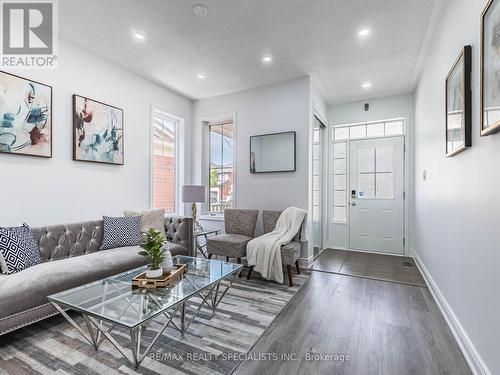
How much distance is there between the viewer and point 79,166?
3.01 metres

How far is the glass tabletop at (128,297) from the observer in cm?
143

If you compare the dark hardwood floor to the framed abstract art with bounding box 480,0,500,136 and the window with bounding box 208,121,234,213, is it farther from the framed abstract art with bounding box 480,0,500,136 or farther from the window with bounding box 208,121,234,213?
the window with bounding box 208,121,234,213

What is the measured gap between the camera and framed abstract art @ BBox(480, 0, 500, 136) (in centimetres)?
126

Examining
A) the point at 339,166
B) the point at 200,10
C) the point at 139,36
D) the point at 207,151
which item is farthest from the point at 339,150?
the point at 139,36

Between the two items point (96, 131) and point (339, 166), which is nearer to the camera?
point (96, 131)

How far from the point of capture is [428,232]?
2984 millimetres

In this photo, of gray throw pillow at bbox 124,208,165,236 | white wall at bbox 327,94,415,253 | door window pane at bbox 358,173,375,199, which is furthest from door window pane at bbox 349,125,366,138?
gray throw pillow at bbox 124,208,165,236

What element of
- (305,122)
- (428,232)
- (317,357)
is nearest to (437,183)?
(428,232)

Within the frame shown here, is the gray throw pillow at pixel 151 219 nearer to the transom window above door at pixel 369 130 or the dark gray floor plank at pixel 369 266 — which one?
the dark gray floor plank at pixel 369 266

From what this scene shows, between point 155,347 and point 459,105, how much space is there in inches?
111

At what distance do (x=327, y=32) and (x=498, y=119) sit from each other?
2033mm

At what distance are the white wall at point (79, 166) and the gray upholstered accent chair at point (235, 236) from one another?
50.3 inches

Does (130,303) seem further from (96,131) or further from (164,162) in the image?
(164,162)

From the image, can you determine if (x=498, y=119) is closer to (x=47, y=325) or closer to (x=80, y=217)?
(x=47, y=325)
